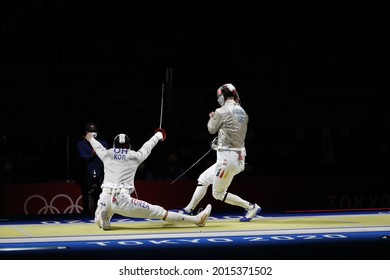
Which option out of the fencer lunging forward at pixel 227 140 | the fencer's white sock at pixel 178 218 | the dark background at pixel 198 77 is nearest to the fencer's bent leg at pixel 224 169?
the fencer lunging forward at pixel 227 140

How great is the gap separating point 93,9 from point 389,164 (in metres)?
7.54

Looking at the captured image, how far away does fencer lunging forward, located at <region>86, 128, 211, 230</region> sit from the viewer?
9.50 metres

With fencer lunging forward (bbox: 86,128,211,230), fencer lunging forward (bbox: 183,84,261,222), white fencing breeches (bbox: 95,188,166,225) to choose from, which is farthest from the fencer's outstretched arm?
fencer lunging forward (bbox: 183,84,261,222)

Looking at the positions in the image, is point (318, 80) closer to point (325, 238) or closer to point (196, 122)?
point (196, 122)

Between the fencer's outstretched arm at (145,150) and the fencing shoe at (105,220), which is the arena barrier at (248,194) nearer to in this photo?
the fencer's outstretched arm at (145,150)

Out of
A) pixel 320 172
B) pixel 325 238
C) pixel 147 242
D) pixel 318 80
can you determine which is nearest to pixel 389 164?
pixel 320 172

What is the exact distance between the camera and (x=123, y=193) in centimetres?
952

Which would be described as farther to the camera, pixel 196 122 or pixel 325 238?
pixel 196 122

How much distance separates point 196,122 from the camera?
17047mm

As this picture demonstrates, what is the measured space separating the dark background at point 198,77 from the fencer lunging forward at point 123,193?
5365 mm

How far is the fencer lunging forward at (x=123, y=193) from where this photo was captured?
31.2 feet

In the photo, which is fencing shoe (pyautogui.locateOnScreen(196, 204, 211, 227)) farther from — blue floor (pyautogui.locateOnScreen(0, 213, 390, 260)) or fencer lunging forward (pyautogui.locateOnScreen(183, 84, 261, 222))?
blue floor (pyautogui.locateOnScreen(0, 213, 390, 260))

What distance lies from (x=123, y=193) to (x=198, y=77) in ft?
28.6

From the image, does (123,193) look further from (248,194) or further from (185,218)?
(248,194)
